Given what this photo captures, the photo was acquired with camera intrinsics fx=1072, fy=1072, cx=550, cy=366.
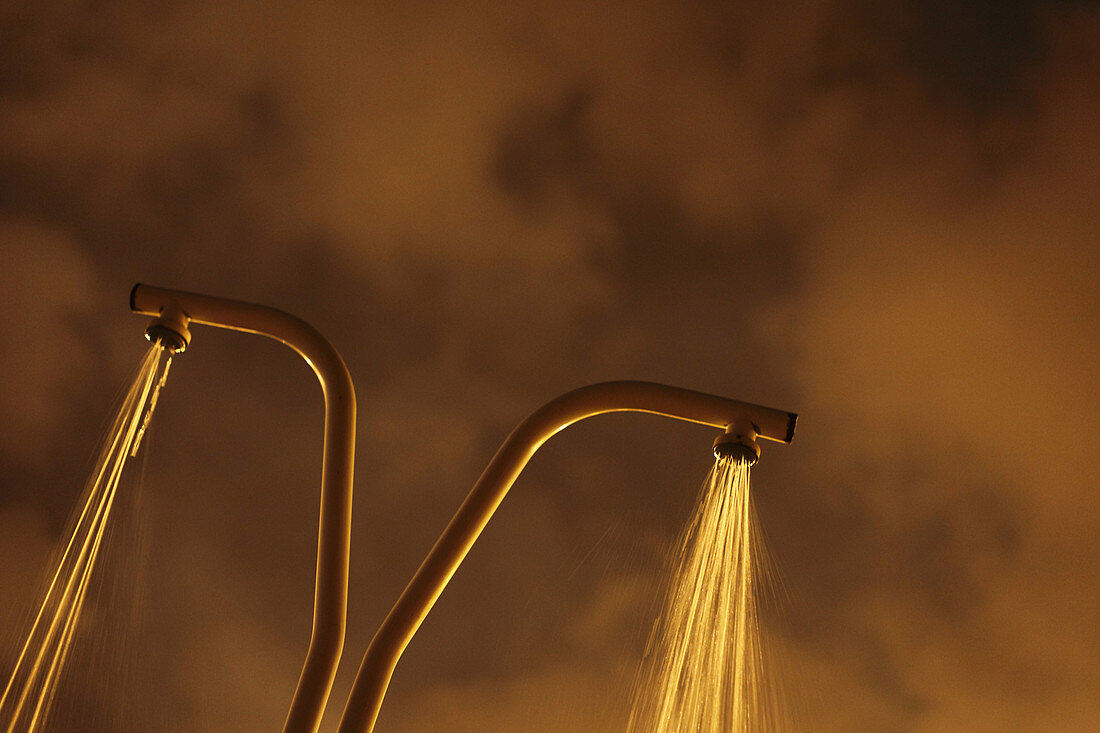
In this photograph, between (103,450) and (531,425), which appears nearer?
(531,425)

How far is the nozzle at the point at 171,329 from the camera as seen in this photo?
243 centimetres

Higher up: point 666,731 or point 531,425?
point 531,425

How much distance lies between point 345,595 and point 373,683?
8.4 inches

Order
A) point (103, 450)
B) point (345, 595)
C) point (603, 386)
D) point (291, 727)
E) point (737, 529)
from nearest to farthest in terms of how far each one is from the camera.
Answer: point (291, 727)
point (345, 595)
point (603, 386)
point (737, 529)
point (103, 450)

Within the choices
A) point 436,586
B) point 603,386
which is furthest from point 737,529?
point 436,586

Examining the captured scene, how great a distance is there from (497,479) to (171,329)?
0.84 meters

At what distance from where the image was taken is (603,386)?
2.36 metres

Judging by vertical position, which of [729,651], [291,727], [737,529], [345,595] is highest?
[737,529]

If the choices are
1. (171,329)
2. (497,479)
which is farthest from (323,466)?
(171,329)

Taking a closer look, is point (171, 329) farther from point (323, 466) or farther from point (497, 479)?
point (497, 479)

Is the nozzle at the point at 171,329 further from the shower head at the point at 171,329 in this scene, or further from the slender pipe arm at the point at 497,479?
the slender pipe arm at the point at 497,479

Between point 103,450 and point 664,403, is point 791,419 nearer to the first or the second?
point 664,403

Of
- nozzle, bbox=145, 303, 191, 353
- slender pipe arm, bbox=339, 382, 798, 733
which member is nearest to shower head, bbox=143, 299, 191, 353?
nozzle, bbox=145, 303, 191, 353

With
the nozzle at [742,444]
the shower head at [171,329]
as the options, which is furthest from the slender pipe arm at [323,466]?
the nozzle at [742,444]
